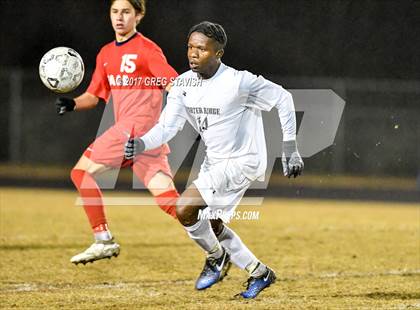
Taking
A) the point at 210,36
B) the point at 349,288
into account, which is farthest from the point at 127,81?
the point at 349,288

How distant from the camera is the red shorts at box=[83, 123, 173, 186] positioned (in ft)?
22.9

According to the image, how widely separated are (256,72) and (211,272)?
37.6 ft

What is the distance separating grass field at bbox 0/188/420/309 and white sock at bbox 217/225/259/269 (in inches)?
11.8

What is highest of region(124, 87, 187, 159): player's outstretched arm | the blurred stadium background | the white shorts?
region(124, 87, 187, 159): player's outstretched arm

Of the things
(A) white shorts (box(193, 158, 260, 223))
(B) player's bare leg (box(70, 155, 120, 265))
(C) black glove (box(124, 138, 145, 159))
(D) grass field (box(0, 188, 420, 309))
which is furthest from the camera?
(B) player's bare leg (box(70, 155, 120, 265))

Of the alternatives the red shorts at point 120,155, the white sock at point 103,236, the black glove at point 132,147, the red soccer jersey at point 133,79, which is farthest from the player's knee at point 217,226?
the red soccer jersey at point 133,79

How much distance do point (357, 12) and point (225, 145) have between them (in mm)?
5620

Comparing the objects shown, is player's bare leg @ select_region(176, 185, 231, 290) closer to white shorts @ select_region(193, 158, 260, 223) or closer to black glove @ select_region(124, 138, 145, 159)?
white shorts @ select_region(193, 158, 260, 223)

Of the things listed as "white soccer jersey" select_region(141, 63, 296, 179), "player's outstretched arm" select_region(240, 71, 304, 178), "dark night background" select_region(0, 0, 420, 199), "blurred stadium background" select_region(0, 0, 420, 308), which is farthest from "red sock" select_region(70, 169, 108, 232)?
"dark night background" select_region(0, 0, 420, 199)

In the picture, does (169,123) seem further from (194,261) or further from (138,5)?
(194,261)

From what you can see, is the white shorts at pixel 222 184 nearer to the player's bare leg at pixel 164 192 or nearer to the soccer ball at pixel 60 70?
the player's bare leg at pixel 164 192

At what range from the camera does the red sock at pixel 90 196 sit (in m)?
6.91

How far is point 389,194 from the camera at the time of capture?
16344 mm

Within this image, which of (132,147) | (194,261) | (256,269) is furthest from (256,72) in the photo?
(132,147)
